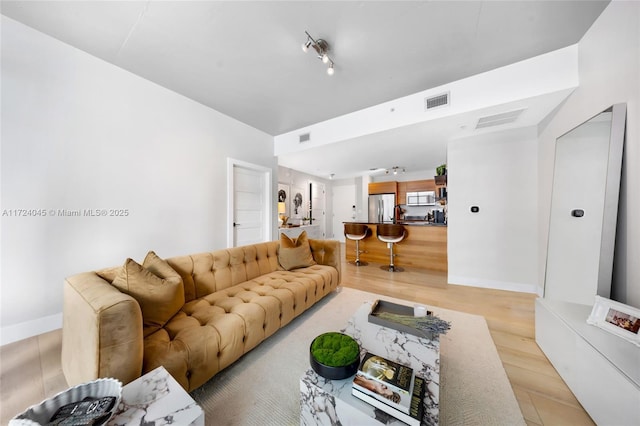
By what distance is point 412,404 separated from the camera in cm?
83

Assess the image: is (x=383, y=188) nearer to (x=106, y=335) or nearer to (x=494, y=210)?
(x=494, y=210)

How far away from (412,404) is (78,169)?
131 inches

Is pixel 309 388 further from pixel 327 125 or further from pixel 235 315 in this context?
pixel 327 125

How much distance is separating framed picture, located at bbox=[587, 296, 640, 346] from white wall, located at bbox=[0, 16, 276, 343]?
402 centimetres

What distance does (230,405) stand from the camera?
4.04 feet

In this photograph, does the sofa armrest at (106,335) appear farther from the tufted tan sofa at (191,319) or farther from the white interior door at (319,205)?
the white interior door at (319,205)

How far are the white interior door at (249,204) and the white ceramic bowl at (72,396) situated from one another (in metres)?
2.76

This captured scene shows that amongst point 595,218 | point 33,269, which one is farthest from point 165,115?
point 595,218

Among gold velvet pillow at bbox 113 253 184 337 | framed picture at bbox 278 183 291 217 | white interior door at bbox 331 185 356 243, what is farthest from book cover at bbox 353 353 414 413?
white interior door at bbox 331 185 356 243

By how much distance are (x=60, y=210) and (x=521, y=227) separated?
5518mm

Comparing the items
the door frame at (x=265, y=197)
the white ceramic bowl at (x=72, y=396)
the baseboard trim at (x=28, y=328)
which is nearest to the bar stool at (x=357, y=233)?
the door frame at (x=265, y=197)

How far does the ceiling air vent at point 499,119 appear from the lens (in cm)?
255

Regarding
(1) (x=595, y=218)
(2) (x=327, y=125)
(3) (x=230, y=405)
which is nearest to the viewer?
(3) (x=230, y=405)

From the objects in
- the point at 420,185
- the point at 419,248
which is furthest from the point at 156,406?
the point at 420,185
